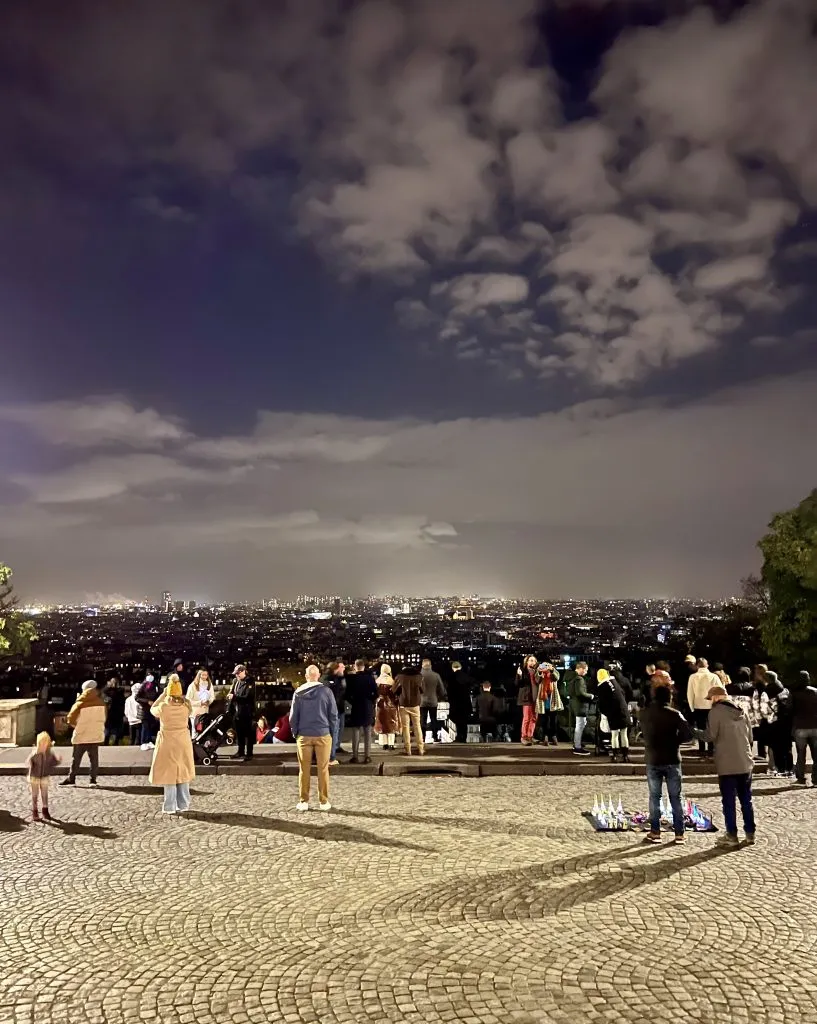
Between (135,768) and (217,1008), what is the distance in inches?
382

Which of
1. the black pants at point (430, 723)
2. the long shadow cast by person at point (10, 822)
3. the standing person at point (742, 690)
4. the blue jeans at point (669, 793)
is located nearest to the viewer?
the blue jeans at point (669, 793)

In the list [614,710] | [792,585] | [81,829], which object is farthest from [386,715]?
[792,585]

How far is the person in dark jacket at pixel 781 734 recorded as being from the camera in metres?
12.6

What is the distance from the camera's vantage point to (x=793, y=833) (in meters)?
9.08

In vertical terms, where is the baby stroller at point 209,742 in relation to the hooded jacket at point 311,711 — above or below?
below

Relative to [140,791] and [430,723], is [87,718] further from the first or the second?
[430,723]

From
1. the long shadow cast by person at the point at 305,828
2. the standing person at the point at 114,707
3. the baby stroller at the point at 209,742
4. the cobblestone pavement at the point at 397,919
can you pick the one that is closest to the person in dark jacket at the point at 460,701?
the baby stroller at the point at 209,742

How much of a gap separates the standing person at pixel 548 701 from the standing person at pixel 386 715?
3.04 meters

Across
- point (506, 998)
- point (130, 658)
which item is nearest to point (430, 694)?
point (506, 998)

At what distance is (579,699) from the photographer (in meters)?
14.7

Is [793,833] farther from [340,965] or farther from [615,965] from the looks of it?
[340,965]

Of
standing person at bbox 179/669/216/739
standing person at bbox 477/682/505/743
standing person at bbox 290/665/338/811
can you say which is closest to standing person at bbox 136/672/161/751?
standing person at bbox 179/669/216/739

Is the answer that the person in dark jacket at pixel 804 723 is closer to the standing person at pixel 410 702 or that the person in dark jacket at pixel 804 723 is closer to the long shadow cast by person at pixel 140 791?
the standing person at pixel 410 702

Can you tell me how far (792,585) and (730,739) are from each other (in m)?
23.4
